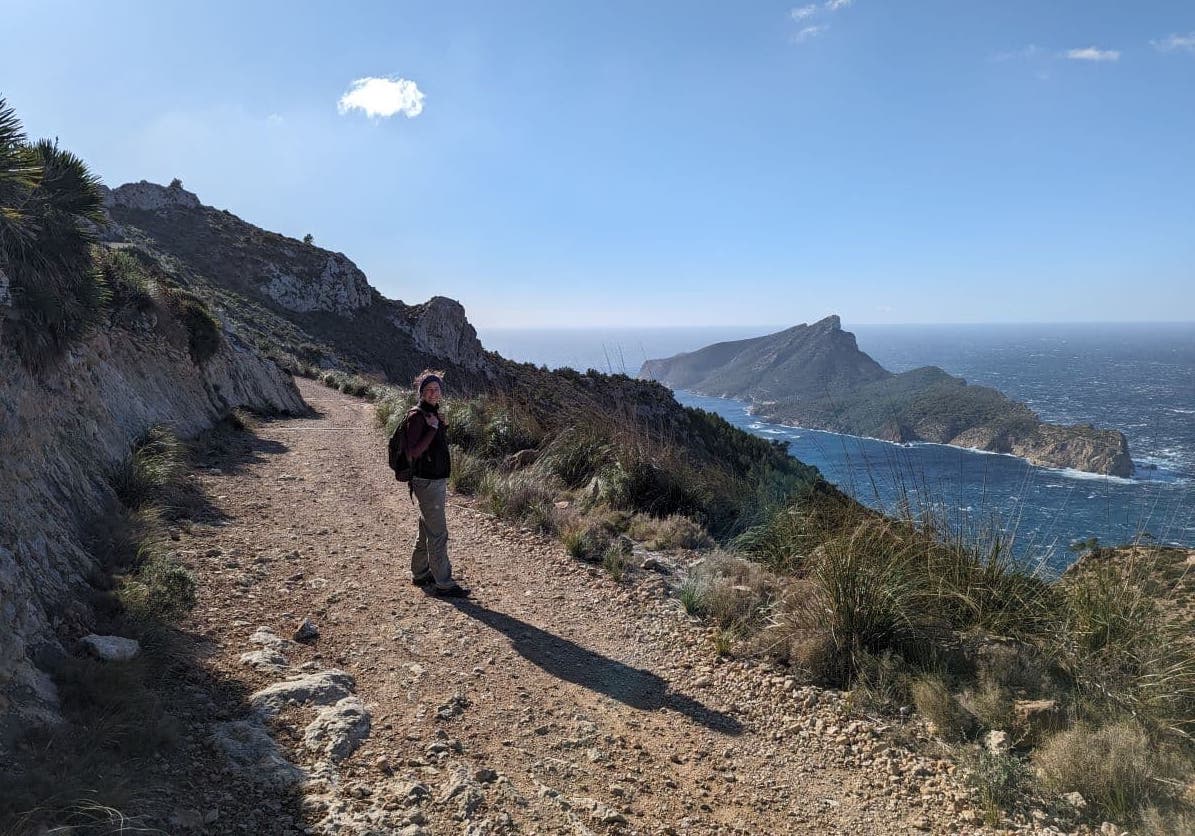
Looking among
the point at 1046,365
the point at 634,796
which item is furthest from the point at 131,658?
the point at 1046,365

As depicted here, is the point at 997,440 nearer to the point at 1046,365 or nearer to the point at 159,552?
the point at 1046,365

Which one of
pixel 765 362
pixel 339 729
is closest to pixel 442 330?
pixel 765 362

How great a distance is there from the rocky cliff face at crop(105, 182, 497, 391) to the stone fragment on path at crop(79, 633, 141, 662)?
31.0 metres

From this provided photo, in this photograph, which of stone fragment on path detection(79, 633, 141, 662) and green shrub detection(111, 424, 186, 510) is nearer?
stone fragment on path detection(79, 633, 141, 662)

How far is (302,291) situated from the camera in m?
41.2

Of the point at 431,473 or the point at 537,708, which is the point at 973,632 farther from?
the point at 431,473

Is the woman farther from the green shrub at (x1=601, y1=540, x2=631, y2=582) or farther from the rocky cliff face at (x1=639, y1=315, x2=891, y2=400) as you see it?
the rocky cliff face at (x1=639, y1=315, x2=891, y2=400)

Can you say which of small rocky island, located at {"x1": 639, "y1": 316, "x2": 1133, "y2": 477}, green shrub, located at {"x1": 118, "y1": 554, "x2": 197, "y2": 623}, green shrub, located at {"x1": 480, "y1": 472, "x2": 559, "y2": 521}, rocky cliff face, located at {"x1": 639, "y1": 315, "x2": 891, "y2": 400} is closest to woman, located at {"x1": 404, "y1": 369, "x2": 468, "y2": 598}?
green shrub, located at {"x1": 118, "y1": 554, "x2": 197, "y2": 623}

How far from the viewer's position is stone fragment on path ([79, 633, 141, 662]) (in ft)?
10.8

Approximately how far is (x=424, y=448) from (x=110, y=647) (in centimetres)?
243

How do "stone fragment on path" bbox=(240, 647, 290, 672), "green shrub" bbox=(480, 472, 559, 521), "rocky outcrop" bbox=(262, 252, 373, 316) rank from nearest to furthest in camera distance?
"stone fragment on path" bbox=(240, 647, 290, 672), "green shrub" bbox=(480, 472, 559, 521), "rocky outcrop" bbox=(262, 252, 373, 316)

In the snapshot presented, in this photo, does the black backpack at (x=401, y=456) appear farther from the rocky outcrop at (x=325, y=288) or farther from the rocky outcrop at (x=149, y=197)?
the rocky outcrop at (x=149, y=197)

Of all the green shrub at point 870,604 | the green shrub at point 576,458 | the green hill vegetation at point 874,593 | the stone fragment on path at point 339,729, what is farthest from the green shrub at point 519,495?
the stone fragment on path at point 339,729

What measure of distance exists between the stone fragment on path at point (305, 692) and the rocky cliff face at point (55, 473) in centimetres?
92
